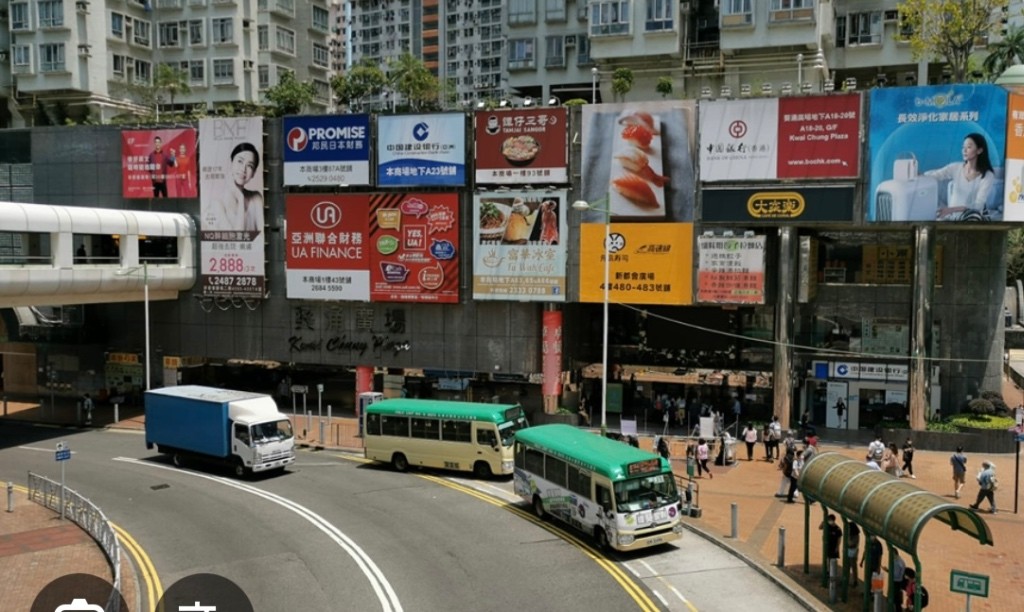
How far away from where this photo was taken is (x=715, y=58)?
6275cm

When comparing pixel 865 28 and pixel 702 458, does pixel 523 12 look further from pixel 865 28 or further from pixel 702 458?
pixel 702 458

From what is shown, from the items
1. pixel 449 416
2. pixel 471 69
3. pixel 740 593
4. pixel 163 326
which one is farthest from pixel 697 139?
pixel 471 69

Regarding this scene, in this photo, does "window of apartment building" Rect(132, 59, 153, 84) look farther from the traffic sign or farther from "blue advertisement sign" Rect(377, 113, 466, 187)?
the traffic sign

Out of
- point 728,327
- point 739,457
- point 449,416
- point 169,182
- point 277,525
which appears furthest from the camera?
point 169,182

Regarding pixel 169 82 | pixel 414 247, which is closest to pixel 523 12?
pixel 169 82

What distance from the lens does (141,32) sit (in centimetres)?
7800

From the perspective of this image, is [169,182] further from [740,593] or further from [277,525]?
[740,593]

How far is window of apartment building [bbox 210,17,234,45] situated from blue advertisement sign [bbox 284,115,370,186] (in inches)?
1452

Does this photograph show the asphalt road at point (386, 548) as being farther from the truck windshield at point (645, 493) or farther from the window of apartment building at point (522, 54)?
the window of apartment building at point (522, 54)

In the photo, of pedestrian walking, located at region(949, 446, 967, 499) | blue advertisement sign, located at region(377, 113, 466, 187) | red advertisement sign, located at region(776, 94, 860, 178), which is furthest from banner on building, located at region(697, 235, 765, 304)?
blue advertisement sign, located at region(377, 113, 466, 187)

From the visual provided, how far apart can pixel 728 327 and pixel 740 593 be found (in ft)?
86.7

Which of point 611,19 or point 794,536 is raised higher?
point 611,19

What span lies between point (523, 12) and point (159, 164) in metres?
37.0

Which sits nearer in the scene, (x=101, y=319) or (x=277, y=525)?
(x=277, y=525)
